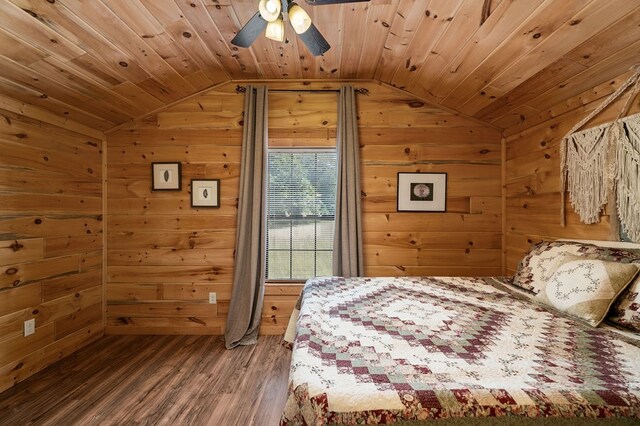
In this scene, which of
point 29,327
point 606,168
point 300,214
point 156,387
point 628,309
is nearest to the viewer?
point 628,309

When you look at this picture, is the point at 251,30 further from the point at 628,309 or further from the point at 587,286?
the point at 628,309

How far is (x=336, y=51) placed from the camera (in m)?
2.45

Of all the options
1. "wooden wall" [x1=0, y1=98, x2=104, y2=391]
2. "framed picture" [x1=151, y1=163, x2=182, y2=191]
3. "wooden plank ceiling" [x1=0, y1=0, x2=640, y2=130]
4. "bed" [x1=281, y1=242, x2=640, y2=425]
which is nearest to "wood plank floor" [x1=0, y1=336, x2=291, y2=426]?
"wooden wall" [x1=0, y1=98, x2=104, y2=391]

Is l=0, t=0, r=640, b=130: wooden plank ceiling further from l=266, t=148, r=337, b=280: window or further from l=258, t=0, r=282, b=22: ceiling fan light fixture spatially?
l=266, t=148, r=337, b=280: window

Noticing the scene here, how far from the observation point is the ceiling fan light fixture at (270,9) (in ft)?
4.82

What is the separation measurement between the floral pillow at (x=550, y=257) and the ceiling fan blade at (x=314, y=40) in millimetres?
2029

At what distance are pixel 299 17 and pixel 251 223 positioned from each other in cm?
188

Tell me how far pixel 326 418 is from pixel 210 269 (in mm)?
2445

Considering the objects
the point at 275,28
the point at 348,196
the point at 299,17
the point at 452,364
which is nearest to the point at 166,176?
the point at 348,196

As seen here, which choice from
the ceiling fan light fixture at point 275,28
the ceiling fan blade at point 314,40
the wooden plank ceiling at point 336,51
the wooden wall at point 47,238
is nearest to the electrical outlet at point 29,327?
the wooden wall at point 47,238

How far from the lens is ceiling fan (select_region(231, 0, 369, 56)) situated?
1484 mm

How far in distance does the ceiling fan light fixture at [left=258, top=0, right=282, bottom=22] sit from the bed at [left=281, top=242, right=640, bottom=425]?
1.59 metres

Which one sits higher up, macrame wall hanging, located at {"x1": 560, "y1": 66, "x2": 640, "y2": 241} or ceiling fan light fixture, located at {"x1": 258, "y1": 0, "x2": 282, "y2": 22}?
ceiling fan light fixture, located at {"x1": 258, "y1": 0, "x2": 282, "y2": 22}

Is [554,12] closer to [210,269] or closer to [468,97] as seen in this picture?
[468,97]
